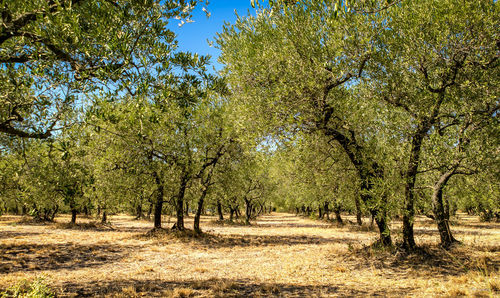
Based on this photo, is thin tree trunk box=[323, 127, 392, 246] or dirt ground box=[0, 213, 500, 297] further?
thin tree trunk box=[323, 127, 392, 246]

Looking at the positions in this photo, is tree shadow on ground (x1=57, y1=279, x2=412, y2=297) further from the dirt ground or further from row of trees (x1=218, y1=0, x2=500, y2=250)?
row of trees (x1=218, y1=0, x2=500, y2=250)

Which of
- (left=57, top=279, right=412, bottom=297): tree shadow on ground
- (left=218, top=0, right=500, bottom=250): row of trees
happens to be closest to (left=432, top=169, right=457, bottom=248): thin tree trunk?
(left=218, top=0, right=500, bottom=250): row of trees

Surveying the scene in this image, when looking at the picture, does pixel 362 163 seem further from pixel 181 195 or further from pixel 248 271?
pixel 181 195

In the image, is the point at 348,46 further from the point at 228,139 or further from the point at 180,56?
the point at 228,139

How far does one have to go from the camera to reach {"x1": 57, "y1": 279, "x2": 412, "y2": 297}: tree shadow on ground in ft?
32.5

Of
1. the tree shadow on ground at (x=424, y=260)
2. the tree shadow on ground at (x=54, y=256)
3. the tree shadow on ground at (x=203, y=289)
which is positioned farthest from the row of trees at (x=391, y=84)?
the tree shadow on ground at (x=54, y=256)

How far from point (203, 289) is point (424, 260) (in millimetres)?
11101

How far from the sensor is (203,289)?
10.8m

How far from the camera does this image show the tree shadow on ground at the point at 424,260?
495 inches

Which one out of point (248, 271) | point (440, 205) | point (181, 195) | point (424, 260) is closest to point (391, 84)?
point (440, 205)

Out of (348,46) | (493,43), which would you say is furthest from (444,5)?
(348,46)

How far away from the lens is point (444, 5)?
11586 mm

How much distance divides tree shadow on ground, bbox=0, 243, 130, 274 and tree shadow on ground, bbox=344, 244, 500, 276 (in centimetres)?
1480

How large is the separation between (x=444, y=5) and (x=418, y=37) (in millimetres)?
1485
